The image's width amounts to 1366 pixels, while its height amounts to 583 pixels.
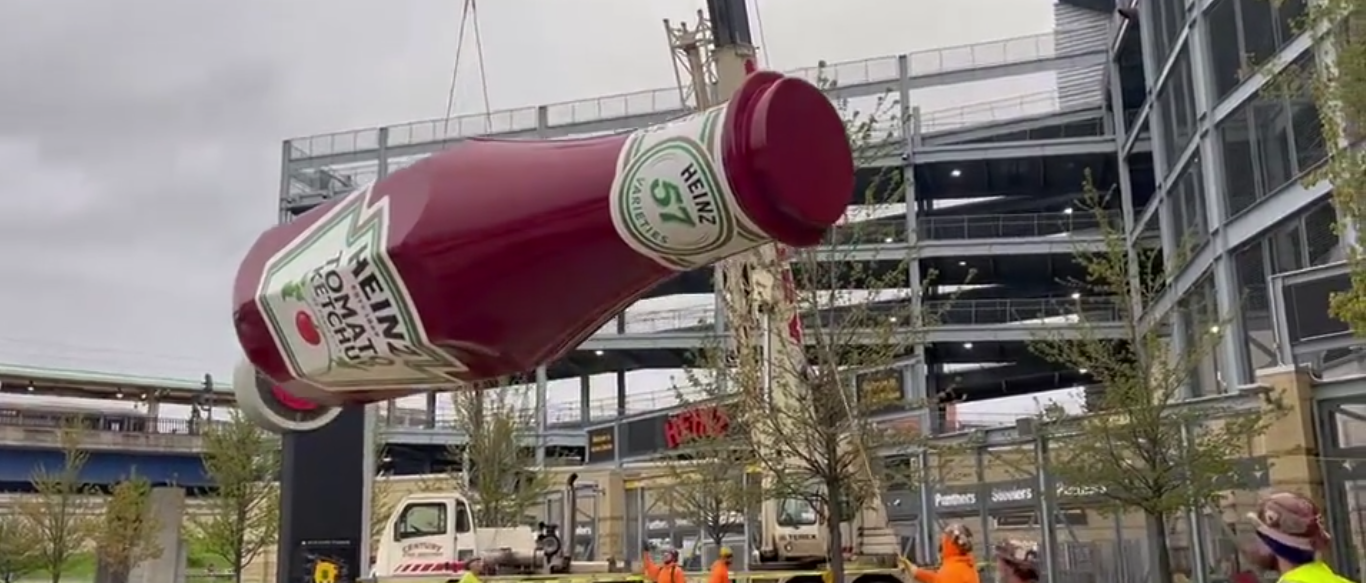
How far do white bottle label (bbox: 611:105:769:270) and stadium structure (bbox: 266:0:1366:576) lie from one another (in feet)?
46.6

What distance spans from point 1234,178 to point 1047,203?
20789 mm

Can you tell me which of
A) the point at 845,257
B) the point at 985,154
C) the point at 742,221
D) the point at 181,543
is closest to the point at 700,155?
the point at 742,221

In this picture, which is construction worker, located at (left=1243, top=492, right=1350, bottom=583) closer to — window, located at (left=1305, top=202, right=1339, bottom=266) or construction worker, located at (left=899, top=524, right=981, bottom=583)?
construction worker, located at (left=899, top=524, right=981, bottom=583)

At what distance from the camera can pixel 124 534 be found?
103 feet

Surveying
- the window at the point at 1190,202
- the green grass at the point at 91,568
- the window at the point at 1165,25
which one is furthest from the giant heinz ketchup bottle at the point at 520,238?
the green grass at the point at 91,568

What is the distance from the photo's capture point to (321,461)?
38.1 feet

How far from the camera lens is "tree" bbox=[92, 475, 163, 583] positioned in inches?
1234

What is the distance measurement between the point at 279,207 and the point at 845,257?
38.4 m

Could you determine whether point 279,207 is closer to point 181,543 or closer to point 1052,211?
point 181,543

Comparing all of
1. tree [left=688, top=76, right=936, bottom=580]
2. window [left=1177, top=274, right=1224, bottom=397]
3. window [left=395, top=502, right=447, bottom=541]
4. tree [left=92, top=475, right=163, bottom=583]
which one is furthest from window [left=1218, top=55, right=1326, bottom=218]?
tree [left=92, top=475, right=163, bottom=583]

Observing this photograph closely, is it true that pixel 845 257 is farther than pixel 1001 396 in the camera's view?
No

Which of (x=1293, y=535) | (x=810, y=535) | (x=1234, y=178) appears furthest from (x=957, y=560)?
(x=1234, y=178)

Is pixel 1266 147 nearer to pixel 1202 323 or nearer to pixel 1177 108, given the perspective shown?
pixel 1202 323

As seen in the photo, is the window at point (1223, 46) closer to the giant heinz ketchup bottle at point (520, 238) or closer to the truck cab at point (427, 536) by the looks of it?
the truck cab at point (427, 536)
